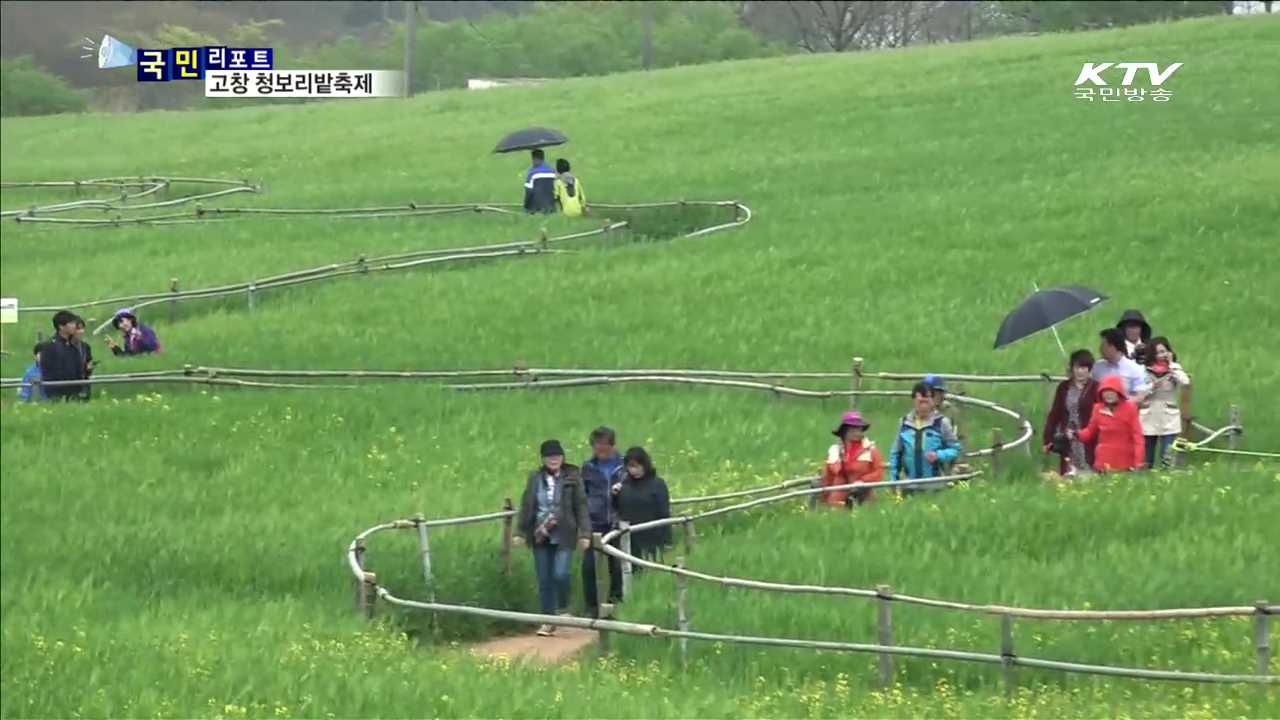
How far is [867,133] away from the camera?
1796 inches

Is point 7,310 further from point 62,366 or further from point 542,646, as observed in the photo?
point 542,646

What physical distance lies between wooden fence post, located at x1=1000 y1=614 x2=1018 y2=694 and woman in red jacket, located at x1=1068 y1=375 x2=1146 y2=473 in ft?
17.6

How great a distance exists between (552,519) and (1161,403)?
19.6ft

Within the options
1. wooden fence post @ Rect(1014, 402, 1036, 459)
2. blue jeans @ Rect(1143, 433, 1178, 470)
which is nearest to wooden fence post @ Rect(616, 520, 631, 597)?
wooden fence post @ Rect(1014, 402, 1036, 459)

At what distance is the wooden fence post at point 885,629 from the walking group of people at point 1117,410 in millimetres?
5070

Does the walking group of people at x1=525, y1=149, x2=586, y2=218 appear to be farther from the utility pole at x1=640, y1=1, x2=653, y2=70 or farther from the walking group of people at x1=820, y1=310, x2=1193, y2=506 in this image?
the utility pole at x1=640, y1=1, x2=653, y2=70

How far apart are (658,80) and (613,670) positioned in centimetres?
4928

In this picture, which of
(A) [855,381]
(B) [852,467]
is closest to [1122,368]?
(B) [852,467]

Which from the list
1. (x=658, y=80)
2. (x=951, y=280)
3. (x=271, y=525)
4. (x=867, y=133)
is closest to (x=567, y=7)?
(x=658, y=80)

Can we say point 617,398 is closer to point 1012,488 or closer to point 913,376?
point 913,376

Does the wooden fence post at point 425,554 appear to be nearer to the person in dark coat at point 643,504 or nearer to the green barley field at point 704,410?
the green barley field at point 704,410

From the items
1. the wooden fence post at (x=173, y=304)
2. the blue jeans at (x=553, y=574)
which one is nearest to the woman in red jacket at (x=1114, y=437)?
the blue jeans at (x=553, y=574)

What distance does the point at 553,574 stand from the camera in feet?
60.3

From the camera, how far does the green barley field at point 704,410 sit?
50.1 feet
